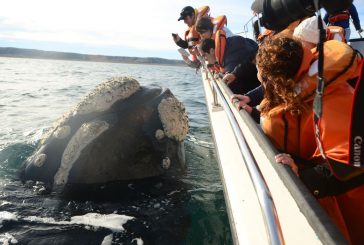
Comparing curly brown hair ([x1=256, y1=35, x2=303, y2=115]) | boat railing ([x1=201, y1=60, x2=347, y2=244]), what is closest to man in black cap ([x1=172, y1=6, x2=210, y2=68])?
curly brown hair ([x1=256, y1=35, x2=303, y2=115])

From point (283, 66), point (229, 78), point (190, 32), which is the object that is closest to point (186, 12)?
point (190, 32)

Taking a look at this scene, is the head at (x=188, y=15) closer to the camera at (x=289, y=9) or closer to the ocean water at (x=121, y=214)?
the ocean water at (x=121, y=214)

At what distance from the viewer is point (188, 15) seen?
8125 millimetres

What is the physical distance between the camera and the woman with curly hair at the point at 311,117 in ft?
6.53

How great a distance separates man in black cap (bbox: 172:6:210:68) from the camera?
8102 mm

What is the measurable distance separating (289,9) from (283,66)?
16.3 inches

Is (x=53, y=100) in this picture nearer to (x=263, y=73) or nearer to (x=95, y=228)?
(x=95, y=228)

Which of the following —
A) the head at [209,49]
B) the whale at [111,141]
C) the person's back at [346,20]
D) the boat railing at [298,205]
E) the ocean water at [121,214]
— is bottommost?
the ocean water at [121,214]

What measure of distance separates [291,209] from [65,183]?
2623mm

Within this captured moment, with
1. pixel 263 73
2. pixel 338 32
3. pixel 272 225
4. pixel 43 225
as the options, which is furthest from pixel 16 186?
pixel 338 32

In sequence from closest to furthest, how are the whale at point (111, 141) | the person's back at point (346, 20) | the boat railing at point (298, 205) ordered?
1. the boat railing at point (298, 205)
2. the whale at point (111, 141)
3. the person's back at point (346, 20)

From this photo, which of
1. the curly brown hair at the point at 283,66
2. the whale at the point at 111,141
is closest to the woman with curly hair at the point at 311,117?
the curly brown hair at the point at 283,66

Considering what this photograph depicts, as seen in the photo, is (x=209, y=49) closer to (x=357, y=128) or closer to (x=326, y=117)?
(x=326, y=117)

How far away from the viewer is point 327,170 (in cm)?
222
